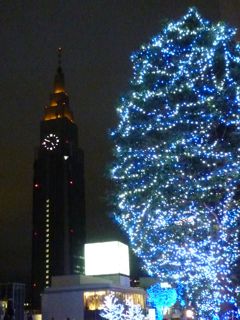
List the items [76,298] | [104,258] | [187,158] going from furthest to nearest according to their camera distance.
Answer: [104,258] < [76,298] < [187,158]

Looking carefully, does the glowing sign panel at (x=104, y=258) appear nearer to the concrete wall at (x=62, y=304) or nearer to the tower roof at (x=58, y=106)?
the concrete wall at (x=62, y=304)

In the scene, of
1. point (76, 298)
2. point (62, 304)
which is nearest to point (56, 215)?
point (62, 304)

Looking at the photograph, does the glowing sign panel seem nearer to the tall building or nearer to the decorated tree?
the decorated tree

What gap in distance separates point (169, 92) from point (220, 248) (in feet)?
13.2

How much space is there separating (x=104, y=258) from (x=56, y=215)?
54.7 metres

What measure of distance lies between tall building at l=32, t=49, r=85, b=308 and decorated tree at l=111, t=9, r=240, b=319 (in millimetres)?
77714

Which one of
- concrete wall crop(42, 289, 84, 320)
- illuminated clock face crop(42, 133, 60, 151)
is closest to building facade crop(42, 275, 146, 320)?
concrete wall crop(42, 289, 84, 320)

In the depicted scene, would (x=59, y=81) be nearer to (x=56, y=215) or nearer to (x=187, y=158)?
(x=56, y=215)

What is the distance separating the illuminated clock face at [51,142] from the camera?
93.4 metres

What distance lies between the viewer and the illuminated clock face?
3676 inches

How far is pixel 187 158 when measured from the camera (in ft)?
37.6

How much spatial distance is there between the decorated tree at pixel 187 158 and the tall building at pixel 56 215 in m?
77.7

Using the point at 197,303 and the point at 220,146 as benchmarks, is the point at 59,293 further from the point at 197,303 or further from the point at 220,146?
the point at 220,146

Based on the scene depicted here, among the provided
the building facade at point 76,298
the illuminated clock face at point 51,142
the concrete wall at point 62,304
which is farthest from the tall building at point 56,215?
the concrete wall at point 62,304
